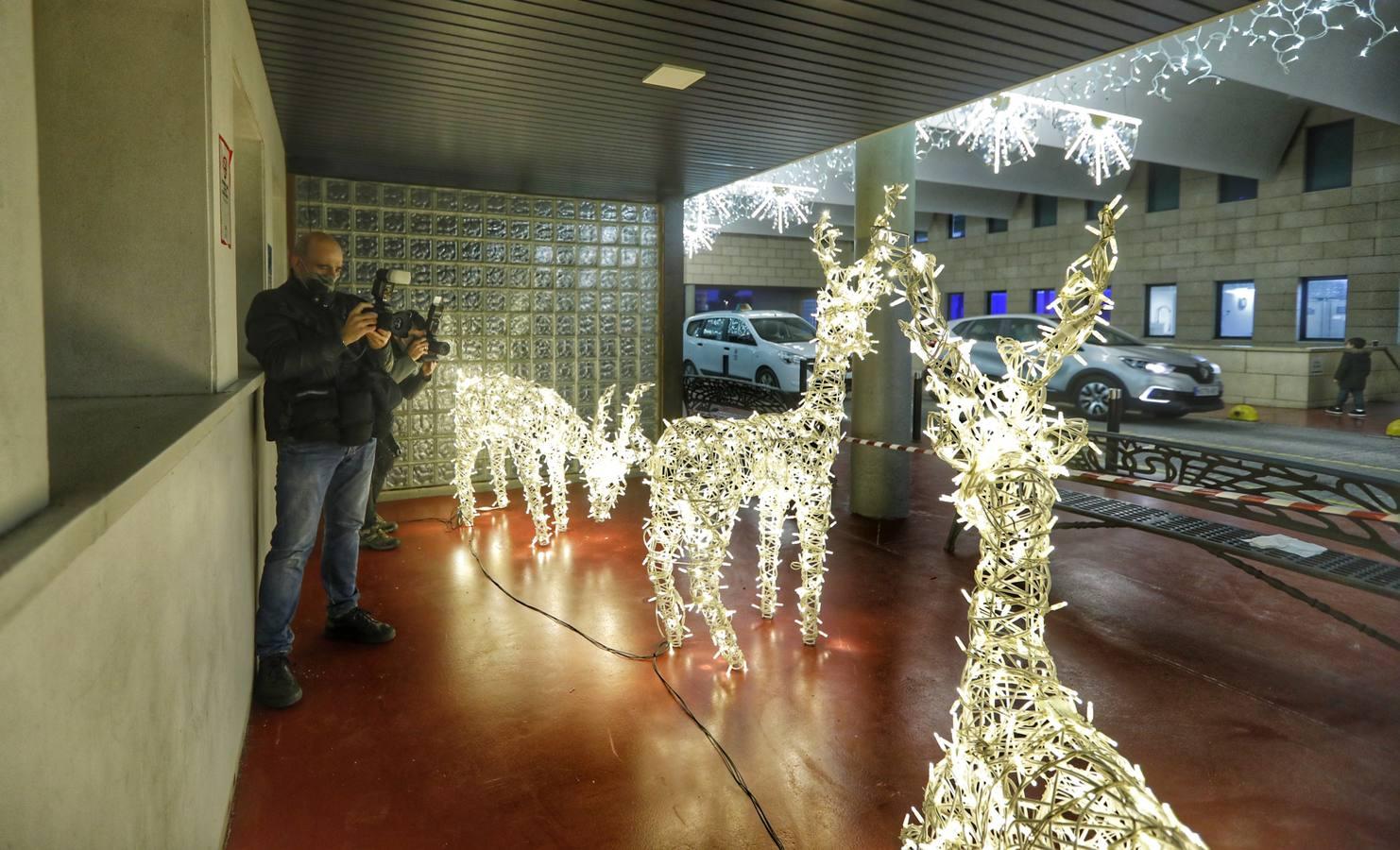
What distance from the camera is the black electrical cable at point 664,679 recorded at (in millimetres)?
2094

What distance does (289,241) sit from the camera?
17.6ft

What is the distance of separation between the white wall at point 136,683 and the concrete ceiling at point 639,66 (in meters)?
1.76

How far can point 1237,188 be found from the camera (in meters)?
12.0

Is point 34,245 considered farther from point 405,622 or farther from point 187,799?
point 405,622

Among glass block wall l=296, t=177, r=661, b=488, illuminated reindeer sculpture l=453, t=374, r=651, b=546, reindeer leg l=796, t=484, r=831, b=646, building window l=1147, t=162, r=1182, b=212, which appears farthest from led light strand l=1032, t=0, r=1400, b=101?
reindeer leg l=796, t=484, r=831, b=646

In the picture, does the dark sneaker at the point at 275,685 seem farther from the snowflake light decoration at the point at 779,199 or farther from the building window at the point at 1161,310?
the building window at the point at 1161,310

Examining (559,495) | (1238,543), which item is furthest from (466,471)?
(1238,543)

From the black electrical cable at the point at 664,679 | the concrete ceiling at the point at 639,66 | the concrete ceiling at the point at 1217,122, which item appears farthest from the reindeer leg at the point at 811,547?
the concrete ceiling at the point at 1217,122

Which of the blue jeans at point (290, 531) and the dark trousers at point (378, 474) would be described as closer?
the blue jeans at point (290, 531)

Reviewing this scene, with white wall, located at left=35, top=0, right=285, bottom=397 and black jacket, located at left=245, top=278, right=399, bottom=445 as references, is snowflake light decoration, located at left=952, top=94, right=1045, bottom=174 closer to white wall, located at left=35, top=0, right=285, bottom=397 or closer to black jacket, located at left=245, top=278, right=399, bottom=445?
black jacket, located at left=245, top=278, right=399, bottom=445

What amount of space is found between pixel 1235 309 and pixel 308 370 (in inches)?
537

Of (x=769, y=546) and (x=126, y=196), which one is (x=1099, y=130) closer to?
(x=769, y=546)

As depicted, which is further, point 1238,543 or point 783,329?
point 783,329

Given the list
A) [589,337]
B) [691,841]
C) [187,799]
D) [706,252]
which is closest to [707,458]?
[691,841]
